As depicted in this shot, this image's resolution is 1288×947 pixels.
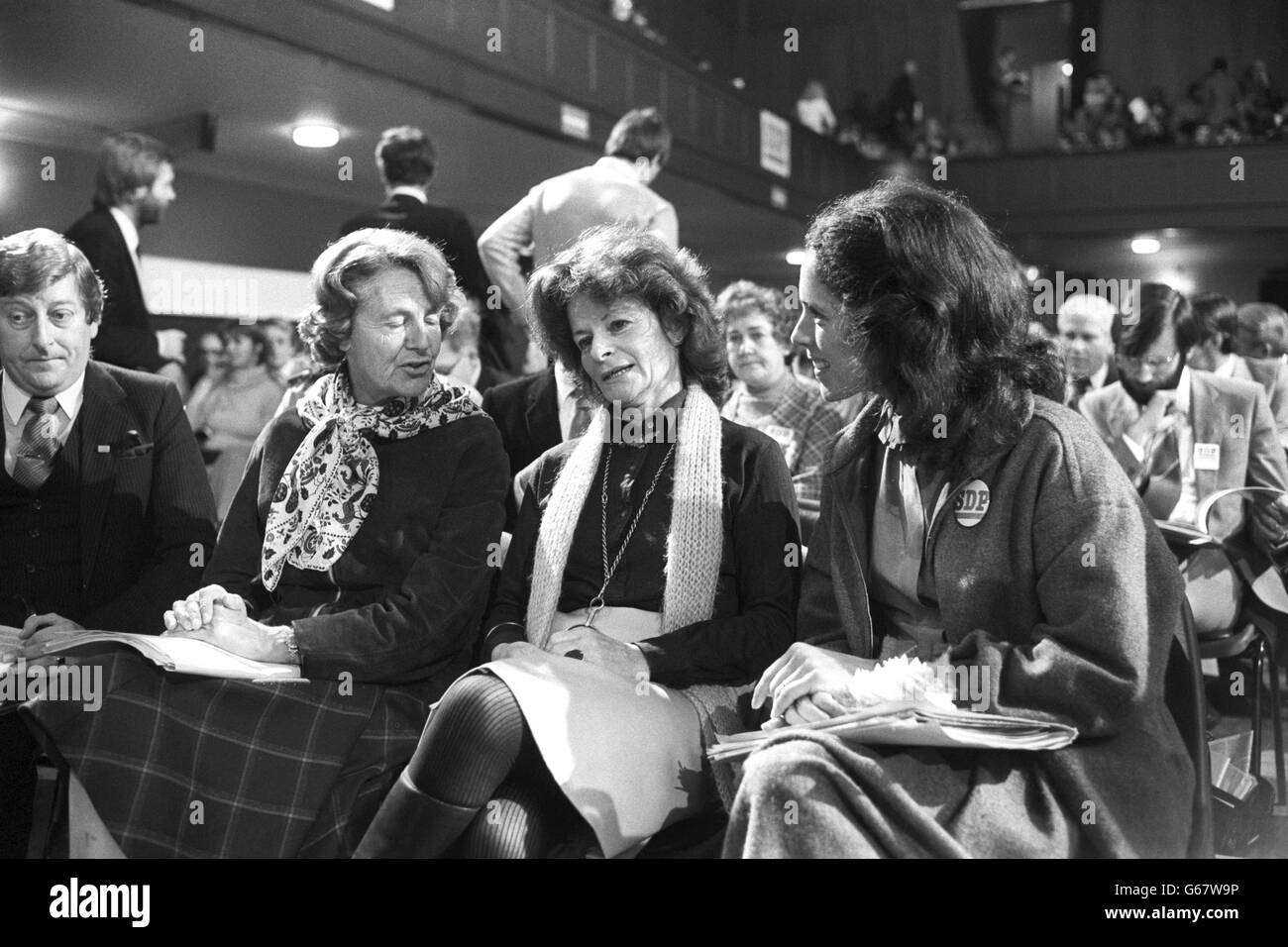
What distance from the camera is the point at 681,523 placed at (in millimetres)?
2076

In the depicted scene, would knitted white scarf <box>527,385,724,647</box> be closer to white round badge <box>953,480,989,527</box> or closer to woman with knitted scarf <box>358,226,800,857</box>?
woman with knitted scarf <box>358,226,800,857</box>

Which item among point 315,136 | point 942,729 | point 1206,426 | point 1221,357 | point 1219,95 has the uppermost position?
point 1219,95

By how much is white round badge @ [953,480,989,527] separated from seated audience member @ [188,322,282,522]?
269cm

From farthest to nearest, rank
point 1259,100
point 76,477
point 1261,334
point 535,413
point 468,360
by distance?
1. point 1259,100
2. point 1261,334
3. point 468,360
4. point 535,413
5. point 76,477

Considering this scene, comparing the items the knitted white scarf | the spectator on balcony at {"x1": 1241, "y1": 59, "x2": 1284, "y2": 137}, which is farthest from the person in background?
the spectator on balcony at {"x1": 1241, "y1": 59, "x2": 1284, "y2": 137}

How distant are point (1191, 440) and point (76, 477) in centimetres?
272

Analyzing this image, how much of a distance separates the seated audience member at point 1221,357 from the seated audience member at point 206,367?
434cm

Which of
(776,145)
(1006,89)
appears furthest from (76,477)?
(1006,89)

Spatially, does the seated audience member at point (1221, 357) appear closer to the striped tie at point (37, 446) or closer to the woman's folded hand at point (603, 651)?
the woman's folded hand at point (603, 651)

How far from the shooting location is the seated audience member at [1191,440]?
2844mm

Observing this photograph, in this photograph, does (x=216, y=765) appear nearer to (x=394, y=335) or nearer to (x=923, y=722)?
(x=394, y=335)

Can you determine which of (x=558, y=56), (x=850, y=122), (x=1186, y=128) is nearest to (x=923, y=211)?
(x=558, y=56)

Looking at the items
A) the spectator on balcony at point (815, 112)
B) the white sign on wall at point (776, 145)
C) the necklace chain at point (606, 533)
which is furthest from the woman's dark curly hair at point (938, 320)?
the spectator on balcony at point (815, 112)

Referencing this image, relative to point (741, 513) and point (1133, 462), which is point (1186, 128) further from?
point (741, 513)
